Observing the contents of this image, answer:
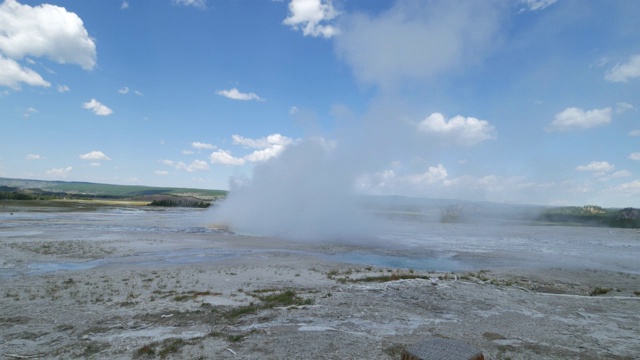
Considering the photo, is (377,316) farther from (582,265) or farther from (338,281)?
(582,265)

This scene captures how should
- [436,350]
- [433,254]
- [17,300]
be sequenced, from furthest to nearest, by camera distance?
[433,254]
[17,300]
[436,350]

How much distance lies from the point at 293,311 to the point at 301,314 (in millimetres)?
370

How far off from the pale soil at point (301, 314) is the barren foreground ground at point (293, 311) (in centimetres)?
4

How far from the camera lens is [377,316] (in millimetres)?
9789

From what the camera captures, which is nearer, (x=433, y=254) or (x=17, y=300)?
(x=17, y=300)

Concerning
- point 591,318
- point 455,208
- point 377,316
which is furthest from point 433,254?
point 455,208

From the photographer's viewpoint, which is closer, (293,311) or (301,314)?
(301,314)

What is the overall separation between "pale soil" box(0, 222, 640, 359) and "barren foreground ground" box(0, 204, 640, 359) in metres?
0.04

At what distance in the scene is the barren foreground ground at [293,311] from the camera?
24.5 feet

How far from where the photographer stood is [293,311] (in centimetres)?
1003

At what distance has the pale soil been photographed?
7.43m

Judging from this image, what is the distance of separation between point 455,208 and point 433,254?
83.2 m

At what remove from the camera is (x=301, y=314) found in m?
9.75

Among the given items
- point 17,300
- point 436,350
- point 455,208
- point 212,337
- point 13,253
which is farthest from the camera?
point 455,208
